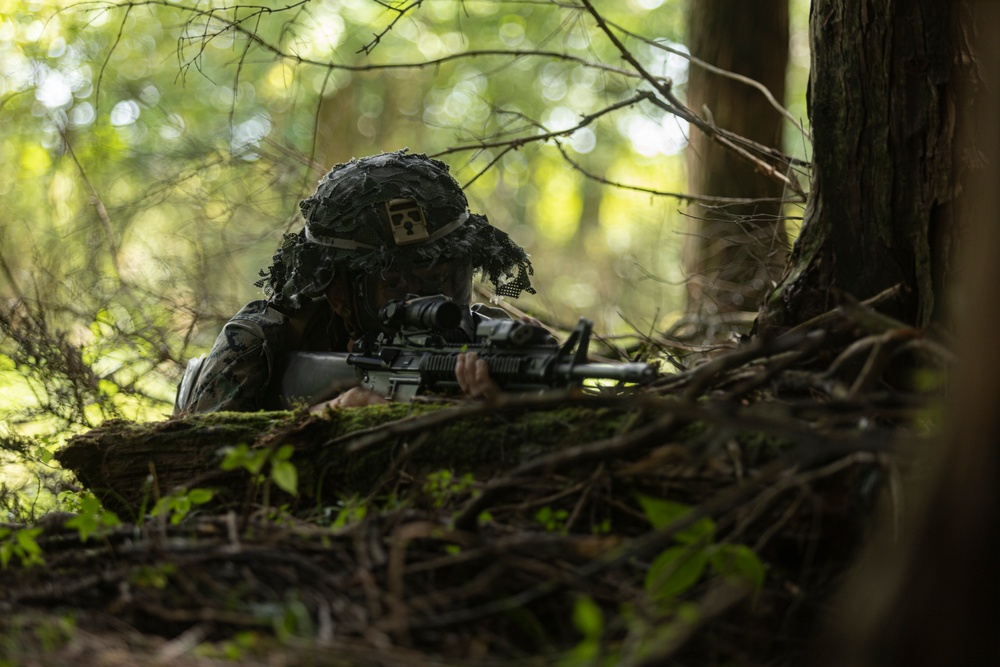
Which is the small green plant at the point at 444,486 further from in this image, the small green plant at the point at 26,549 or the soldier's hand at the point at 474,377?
the small green plant at the point at 26,549

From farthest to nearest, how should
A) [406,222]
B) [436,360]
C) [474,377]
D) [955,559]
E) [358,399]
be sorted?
[406,222]
[358,399]
[436,360]
[474,377]
[955,559]

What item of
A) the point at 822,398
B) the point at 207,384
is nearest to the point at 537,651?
the point at 822,398

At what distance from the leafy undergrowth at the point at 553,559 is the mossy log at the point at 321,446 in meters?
0.21

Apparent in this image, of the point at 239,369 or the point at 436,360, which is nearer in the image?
the point at 436,360

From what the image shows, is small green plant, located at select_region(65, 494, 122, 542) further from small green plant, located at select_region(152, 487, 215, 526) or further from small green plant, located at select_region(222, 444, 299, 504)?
small green plant, located at select_region(222, 444, 299, 504)

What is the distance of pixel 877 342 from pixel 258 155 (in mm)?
5519

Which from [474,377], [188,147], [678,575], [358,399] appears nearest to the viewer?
[678,575]

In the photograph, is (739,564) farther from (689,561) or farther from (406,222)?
(406,222)

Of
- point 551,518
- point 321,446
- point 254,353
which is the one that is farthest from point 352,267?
point 551,518

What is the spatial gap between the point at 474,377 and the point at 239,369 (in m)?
1.62

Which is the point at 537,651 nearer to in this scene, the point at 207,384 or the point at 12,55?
the point at 207,384

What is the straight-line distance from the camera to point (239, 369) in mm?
4363

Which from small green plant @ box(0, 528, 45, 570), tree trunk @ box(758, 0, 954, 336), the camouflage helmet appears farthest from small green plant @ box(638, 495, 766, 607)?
the camouflage helmet

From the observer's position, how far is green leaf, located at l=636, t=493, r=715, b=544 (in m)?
1.94
